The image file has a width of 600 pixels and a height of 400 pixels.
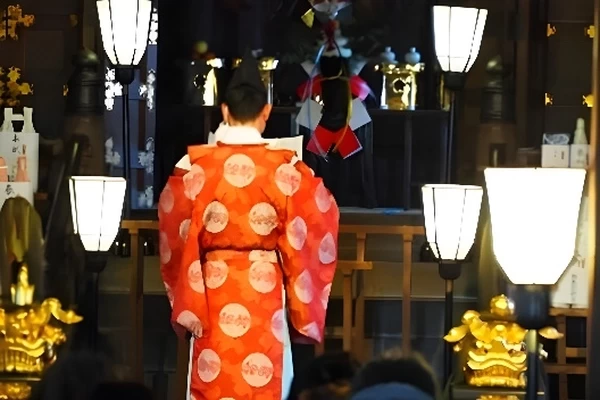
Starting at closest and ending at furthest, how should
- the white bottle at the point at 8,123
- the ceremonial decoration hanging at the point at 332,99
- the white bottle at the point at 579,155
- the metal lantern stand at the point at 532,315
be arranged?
the metal lantern stand at the point at 532,315 < the white bottle at the point at 579,155 < the white bottle at the point at 8,123 < the ceremonial decoration hanging at the point at 332,99

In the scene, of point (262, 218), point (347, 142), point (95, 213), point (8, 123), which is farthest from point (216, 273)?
point (347, 142)

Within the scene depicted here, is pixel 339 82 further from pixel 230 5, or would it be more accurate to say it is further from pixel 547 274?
pixel 547 274

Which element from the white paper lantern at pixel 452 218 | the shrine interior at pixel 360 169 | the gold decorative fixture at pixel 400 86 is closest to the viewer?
the shrine interior at pixel 360 169

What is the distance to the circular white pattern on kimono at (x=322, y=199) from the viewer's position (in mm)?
5020

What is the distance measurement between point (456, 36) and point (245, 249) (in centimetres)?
196

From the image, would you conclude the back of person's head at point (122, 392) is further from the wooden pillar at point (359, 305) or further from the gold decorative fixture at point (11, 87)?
the gold decorative fixture at point (11, 87)

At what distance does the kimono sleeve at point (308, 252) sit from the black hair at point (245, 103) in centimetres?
28

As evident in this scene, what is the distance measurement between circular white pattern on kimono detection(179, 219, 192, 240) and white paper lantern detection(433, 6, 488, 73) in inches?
75.9

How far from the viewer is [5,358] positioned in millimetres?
5348

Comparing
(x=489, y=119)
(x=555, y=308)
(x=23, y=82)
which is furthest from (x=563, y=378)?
(x=23, y=82)

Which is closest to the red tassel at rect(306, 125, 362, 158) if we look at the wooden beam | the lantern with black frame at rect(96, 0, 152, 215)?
the wooden beam

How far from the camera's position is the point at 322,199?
16.6 feet

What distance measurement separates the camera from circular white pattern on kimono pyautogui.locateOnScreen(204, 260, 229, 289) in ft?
16.5

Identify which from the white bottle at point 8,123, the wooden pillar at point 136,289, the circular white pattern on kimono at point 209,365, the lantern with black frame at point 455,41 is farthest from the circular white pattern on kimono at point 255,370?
the white bottle at point 8,123
